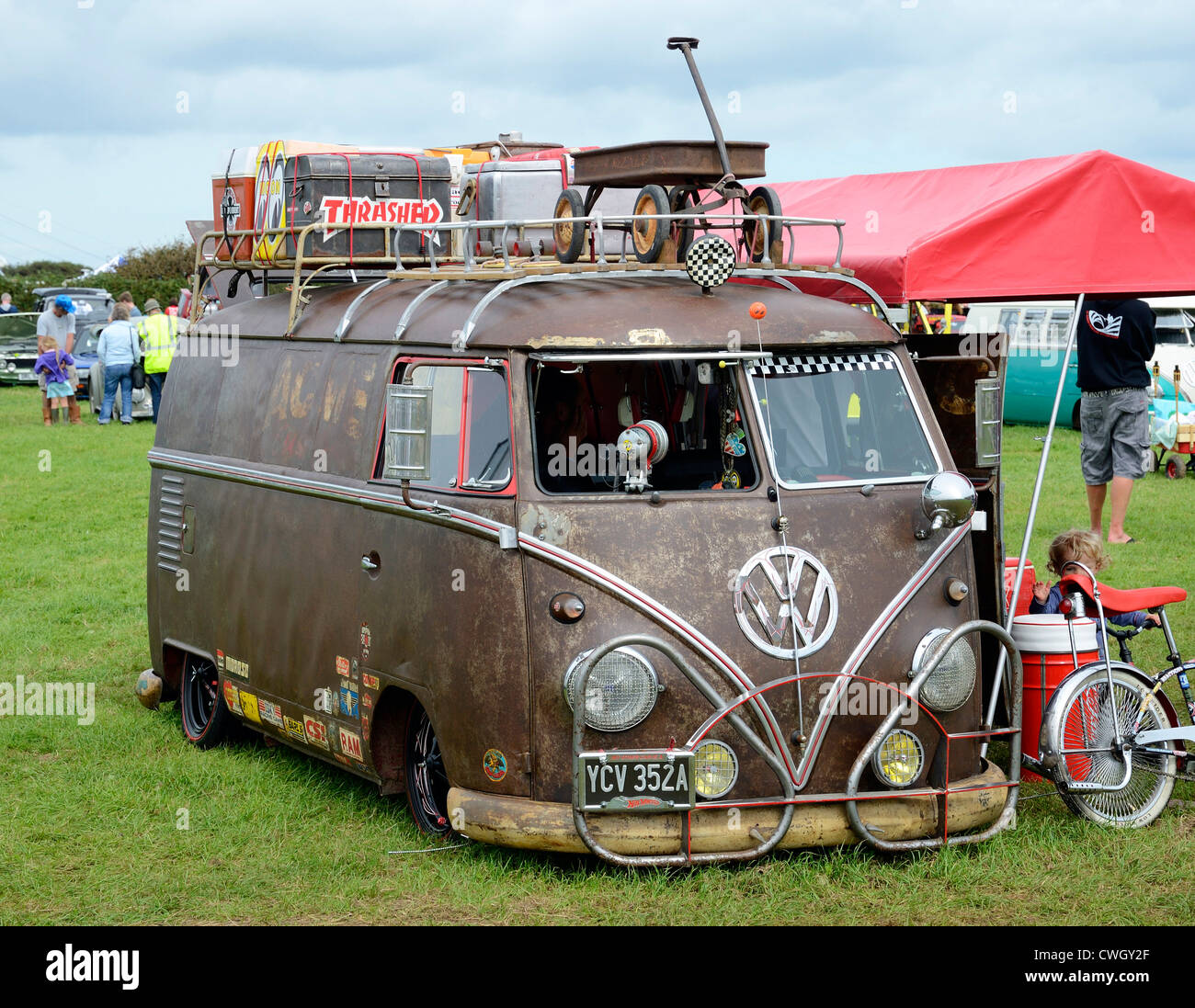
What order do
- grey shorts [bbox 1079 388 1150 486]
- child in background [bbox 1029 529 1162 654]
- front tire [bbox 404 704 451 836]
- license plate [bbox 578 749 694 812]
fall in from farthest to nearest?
grey shorts [bbox 1079 388 1150 486], child in background [bbox 1029 529 1162 654], front tire [bbox 404 704 451 836], license plate [bbox 578 749 694 812]

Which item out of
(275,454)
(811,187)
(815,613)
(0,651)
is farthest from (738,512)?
(0,651)

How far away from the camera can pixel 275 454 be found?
25.4 ft

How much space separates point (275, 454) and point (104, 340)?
17.1 metres

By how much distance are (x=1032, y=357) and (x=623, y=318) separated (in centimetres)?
1981

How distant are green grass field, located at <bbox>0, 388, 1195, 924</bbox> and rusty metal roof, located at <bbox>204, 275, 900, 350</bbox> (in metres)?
2.06

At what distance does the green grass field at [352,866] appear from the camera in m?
5.82

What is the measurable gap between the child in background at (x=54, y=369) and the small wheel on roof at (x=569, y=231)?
17.5 m

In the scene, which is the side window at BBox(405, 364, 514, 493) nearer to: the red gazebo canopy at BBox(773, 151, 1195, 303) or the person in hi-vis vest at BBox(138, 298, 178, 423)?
the red gazebo canopy at BBox(773, 151, 1195, 303)

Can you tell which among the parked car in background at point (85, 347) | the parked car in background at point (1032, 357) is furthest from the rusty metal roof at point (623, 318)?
the parked car in background at point (85, 347)

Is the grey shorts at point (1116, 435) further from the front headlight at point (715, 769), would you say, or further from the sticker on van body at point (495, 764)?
the sticker on van body at point (495, 764)

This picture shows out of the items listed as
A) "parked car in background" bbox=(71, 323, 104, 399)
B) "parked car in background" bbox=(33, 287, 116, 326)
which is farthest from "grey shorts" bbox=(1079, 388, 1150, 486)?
"parked car in background" bbox=(33, 287, 116, 326)

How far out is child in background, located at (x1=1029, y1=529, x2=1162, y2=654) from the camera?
24.6ft
